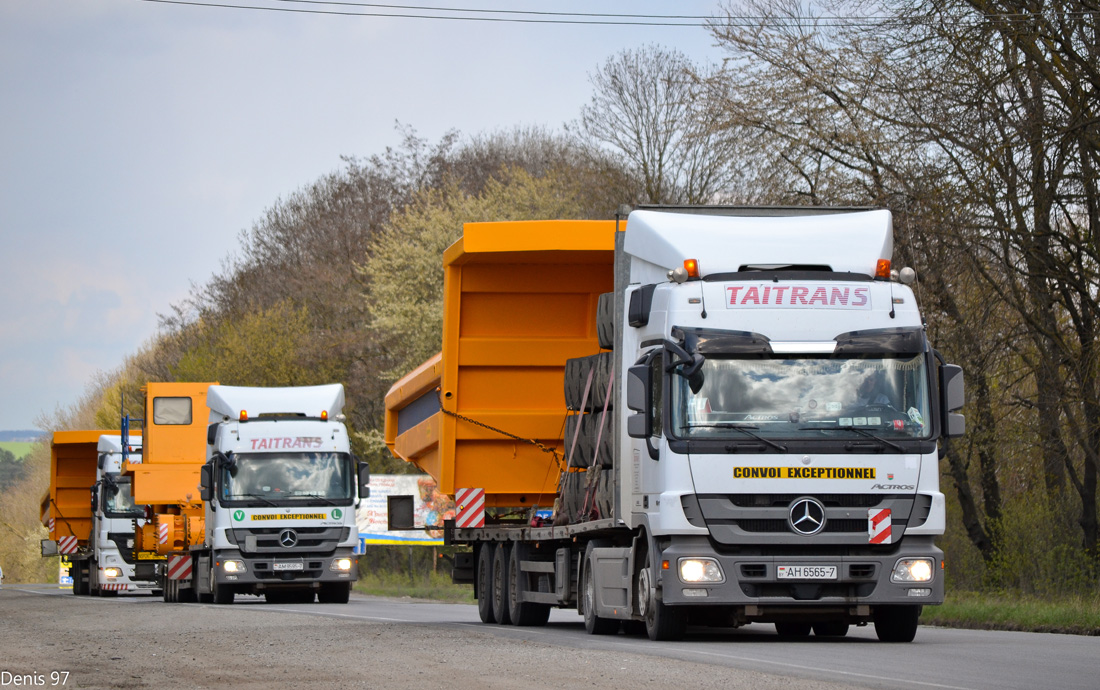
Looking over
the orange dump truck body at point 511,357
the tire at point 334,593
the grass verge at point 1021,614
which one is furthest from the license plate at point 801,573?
the tire at point 334,593

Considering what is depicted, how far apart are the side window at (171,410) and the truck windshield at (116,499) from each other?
5.98 meters

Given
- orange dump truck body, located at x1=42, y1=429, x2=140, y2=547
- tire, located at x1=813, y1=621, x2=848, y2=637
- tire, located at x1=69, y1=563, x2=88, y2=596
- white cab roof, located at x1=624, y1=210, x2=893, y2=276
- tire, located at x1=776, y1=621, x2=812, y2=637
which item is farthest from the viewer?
tire, located at x1=69, y1=563, x2=88, y2=596

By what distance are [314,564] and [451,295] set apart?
10977mm

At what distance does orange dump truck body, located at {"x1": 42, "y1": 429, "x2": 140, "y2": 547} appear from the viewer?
139 feet

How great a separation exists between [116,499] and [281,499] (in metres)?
12.4

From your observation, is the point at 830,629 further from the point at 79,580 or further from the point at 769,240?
the point at 79,580

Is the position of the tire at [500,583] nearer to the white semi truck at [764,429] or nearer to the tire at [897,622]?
the white semi truck at [764,429]

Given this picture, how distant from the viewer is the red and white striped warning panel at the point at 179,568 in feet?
102

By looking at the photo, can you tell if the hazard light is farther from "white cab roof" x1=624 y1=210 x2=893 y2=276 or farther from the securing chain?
the securing chain

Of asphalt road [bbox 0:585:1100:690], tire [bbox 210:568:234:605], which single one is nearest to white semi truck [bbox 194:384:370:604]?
tire [bbox 210:568:234:605]

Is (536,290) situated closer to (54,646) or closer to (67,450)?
(54,646)

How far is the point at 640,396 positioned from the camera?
13.5 metres

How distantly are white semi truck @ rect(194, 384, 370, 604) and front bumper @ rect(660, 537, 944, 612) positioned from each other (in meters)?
14.8

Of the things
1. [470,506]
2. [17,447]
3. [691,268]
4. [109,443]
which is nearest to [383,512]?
[109,443]
